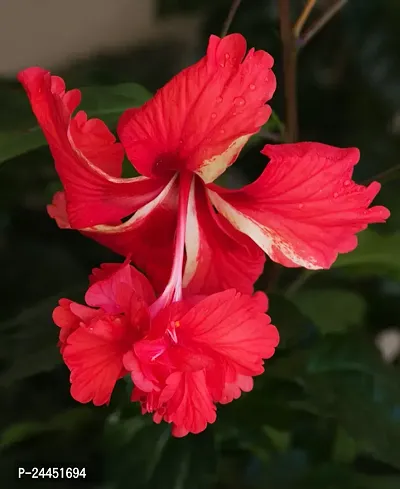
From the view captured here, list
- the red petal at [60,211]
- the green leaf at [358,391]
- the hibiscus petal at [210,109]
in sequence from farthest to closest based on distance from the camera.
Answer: the green leaf at [358,391] < the red petal at [60,211] < the hibiscus petal at [210,109]

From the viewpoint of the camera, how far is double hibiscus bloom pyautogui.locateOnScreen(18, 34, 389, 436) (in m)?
0.29

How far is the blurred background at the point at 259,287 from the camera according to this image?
0.53m

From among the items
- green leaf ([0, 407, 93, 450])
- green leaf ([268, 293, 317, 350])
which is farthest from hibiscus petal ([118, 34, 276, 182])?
green leaf ([0, 407, 93, 450])

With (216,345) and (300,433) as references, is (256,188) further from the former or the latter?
(300,433)

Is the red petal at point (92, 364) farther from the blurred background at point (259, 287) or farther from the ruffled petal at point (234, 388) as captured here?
the blurred background at point (259, 287)

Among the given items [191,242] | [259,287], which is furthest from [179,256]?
[259,287]

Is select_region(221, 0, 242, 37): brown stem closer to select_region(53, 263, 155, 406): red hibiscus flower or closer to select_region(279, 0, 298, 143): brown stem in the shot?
select_region(279, 0, 298, 143): brown stem

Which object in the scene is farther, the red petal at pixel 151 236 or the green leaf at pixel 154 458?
the green leaf at pixel 154 458

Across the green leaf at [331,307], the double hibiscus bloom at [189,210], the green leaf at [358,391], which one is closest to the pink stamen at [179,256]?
the double hibiscus bloom at [189,210]

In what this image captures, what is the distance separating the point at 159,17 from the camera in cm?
93

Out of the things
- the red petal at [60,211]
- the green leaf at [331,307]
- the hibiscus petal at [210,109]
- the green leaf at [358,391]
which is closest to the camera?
the hibiscus petal at [210,109]

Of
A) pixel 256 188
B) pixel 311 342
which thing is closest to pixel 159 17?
pixel 311 342

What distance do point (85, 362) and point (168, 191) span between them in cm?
11

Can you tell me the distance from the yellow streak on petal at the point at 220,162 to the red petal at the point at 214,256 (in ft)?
0.14
